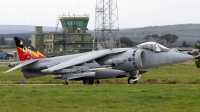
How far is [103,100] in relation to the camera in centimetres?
2031

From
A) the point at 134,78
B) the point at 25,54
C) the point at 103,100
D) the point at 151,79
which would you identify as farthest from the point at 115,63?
the point at 103,100

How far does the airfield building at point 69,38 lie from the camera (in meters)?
83.6

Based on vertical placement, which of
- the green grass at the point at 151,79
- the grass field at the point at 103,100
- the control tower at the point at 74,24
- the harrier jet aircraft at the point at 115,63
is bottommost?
the green grass at the point at 151,79

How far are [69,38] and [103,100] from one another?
6370 cm

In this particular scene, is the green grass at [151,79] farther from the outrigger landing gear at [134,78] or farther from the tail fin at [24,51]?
the tail fin at [24,51]

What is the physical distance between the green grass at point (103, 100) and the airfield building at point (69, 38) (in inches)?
2317

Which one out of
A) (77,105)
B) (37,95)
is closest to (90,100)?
(77,105)

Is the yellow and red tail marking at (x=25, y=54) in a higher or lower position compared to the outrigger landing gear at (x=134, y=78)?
higher

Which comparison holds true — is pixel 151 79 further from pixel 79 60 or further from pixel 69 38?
pixel 69 38

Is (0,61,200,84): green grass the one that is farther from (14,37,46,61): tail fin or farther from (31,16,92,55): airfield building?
(31,16,92,55): airfield building

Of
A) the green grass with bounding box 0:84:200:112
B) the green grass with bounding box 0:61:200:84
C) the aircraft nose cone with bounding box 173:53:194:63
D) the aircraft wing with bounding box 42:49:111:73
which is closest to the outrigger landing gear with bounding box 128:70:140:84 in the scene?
the green grass with bounding box 0:61:200:84

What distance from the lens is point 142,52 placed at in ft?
105

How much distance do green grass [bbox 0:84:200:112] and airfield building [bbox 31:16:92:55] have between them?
58861 millimetres

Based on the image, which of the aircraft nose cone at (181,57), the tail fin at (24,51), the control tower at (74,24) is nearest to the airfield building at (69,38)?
the control tower at (74,24)
